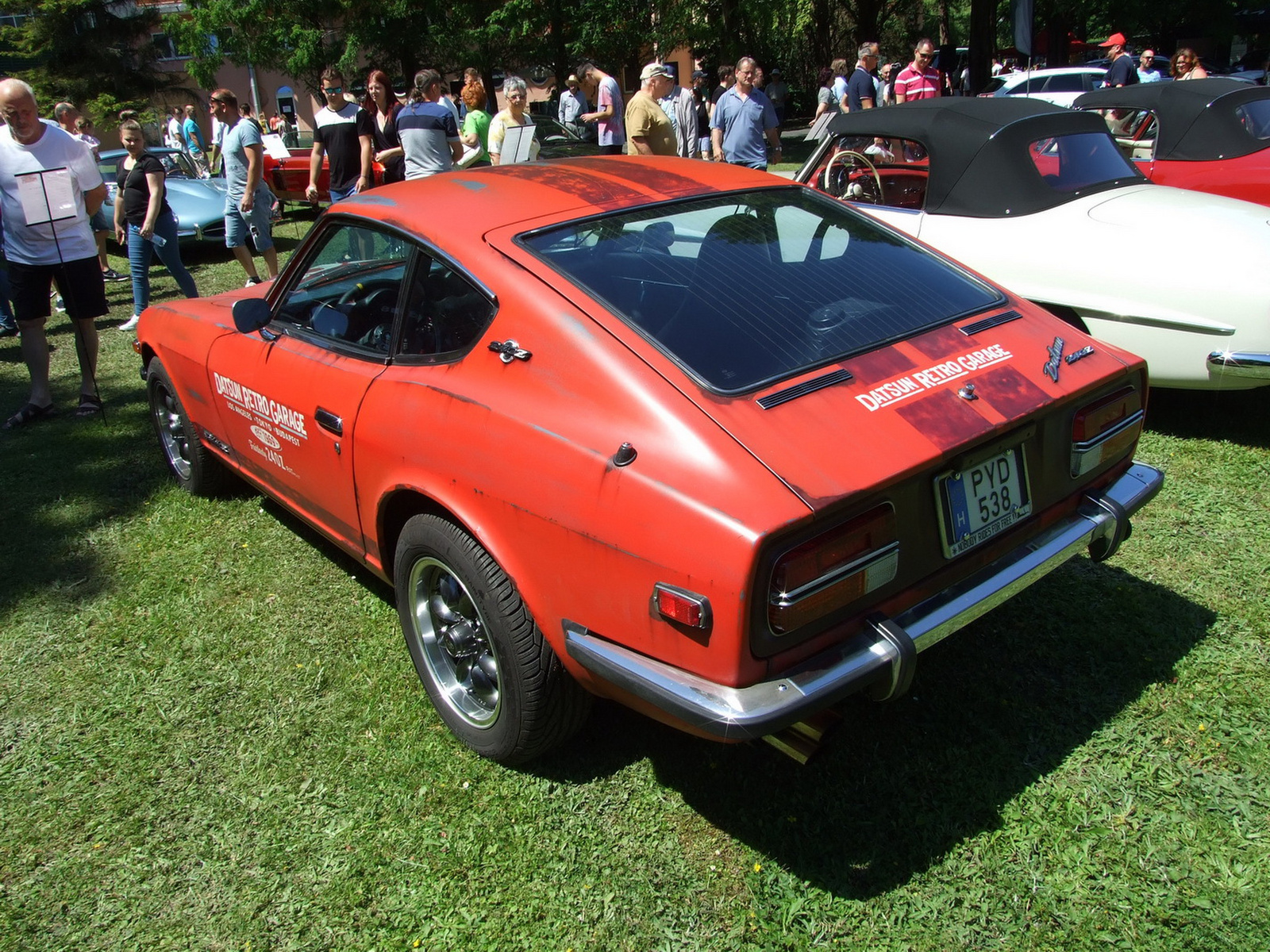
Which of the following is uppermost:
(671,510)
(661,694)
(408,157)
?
(408,157)

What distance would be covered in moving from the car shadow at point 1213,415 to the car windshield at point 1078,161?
4.15ft

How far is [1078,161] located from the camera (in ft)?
17.0

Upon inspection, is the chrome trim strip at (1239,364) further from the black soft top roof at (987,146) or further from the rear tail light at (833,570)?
the rear tail light at (833,570)

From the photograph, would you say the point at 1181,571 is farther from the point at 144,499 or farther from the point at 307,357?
the point at 144,499

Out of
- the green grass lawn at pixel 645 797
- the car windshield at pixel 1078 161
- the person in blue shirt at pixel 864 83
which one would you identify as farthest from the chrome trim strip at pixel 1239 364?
the person in blue shirt at pixel 864 83

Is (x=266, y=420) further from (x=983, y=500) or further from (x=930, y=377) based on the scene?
(x=983, y=500)

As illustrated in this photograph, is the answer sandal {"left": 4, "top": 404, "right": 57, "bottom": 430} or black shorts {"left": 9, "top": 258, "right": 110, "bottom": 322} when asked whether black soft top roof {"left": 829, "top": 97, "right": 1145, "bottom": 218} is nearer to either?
black shorts {"left": 9, "top": 258, "right": 110, "bottom": 322}

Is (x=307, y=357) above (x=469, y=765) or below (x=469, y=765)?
above

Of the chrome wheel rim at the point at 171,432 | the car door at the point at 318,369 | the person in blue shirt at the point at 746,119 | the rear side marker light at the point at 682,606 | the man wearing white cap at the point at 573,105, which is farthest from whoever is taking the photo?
the man wearing white cap at the point at 573,105

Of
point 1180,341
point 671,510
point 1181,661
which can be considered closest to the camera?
point 671,510

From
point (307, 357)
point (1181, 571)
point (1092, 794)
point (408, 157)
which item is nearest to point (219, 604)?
point (307, 357)

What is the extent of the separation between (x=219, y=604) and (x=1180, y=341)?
14.6ft

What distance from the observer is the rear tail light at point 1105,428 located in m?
2.55

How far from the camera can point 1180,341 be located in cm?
425
